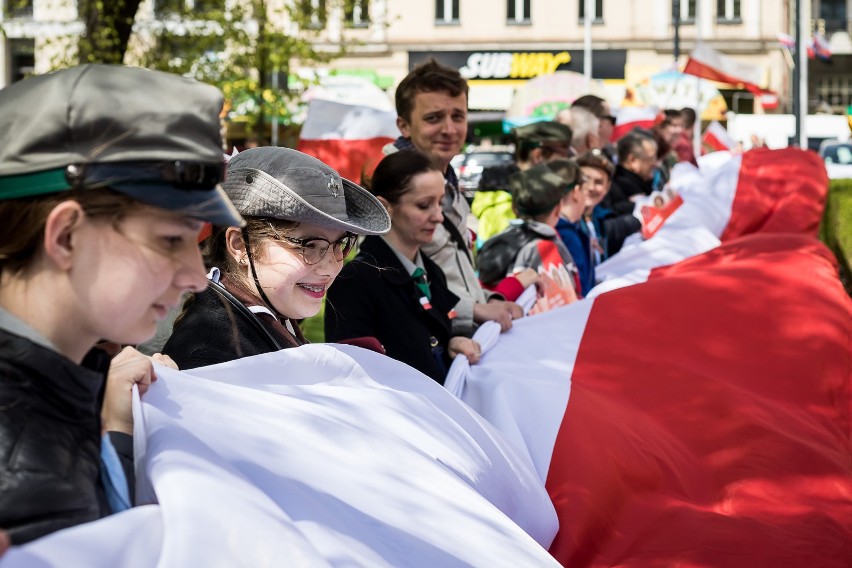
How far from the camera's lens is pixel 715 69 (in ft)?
59.0

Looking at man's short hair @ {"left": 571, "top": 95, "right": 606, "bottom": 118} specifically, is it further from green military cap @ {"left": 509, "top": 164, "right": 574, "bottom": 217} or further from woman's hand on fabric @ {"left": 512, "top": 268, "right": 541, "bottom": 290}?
woman's hand on fabric @ {"left": 512, "top": 268, "right": 541, "bottom": 290}

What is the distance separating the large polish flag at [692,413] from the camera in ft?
11.5

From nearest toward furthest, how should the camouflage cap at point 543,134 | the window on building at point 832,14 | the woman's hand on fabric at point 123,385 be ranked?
1. the woman's hand on fabric at point 123,385
2. the camouflage cap at point 543,134
3. the window on building at point 832,14

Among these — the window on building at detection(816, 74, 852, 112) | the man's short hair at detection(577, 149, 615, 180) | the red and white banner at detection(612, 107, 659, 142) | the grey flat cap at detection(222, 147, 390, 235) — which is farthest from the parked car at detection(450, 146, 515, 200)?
the grey flat cap at detection(222, 147, 390, 235)

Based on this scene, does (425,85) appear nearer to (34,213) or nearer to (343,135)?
(34,213)

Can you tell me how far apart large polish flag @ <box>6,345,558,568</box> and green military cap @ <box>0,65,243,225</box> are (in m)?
0.42

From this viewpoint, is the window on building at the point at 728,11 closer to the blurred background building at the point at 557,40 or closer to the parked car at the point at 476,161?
the blurred background building at the point at 557,40

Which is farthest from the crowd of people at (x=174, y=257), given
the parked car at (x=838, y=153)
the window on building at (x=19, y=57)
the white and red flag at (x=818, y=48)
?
the white and red flag at (x=818, y=48)

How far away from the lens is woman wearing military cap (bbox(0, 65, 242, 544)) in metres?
1.70

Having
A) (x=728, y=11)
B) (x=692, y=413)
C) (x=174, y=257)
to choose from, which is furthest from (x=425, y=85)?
(x=728, y=11)

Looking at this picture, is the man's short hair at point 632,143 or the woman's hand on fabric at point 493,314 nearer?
the woman's hand on fabric at point 493,314

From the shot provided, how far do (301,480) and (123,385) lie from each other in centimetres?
33

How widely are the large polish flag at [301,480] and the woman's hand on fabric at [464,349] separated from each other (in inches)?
53.9

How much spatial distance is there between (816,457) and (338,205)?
186 cm
